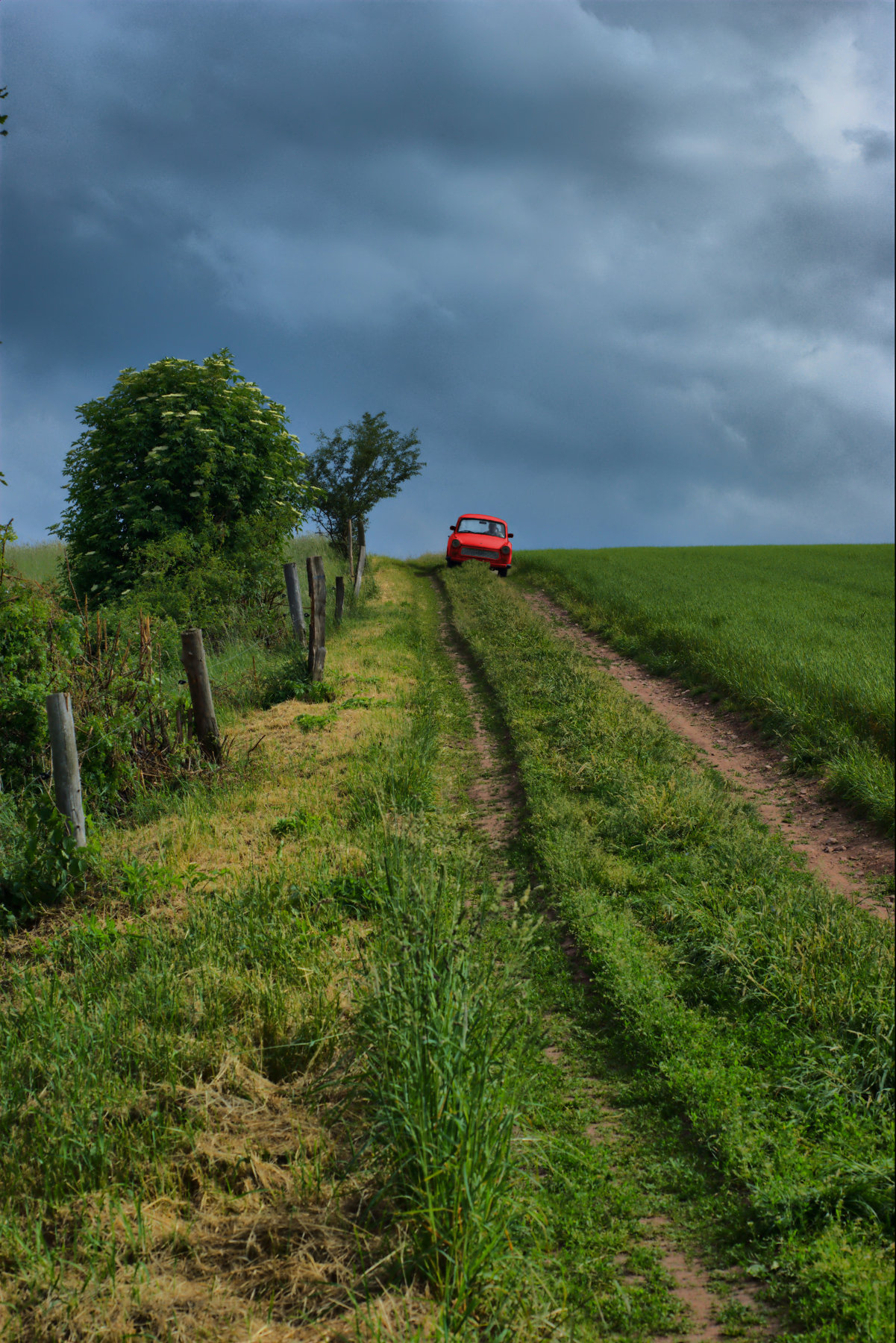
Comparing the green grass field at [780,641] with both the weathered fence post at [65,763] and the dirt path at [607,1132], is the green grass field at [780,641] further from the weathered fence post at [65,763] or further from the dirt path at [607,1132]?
the weathered fence post at [65,763]

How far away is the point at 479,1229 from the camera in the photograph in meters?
2.66

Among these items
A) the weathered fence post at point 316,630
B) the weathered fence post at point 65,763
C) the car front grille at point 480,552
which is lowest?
the weathered fence post at point 65,763

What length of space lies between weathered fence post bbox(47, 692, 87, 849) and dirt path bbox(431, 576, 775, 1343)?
3.15 m

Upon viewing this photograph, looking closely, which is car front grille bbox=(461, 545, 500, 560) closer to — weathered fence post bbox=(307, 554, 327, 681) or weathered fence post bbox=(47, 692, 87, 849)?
weathered fence post bbox=(307, 554, 327, 681)

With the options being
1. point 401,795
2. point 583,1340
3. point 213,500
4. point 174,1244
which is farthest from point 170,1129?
point 213,500

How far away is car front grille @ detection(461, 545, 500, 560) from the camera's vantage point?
30.2 metres

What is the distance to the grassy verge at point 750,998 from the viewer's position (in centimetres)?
293

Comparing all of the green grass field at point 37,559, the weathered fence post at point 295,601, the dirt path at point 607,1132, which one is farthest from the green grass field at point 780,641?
the green grass field at point 37,559

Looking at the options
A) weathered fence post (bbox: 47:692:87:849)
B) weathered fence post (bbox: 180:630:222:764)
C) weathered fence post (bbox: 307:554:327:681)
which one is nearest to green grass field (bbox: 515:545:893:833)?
weathered fence post (bbox: 307:554:327:681)

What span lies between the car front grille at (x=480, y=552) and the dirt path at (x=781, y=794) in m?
17.7

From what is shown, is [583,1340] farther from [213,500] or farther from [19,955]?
[213,500]

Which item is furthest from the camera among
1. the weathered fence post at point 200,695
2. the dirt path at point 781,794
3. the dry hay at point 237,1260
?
the weathered fence post at point 200,695

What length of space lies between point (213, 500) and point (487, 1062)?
641 inches

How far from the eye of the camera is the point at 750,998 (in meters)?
4.26
